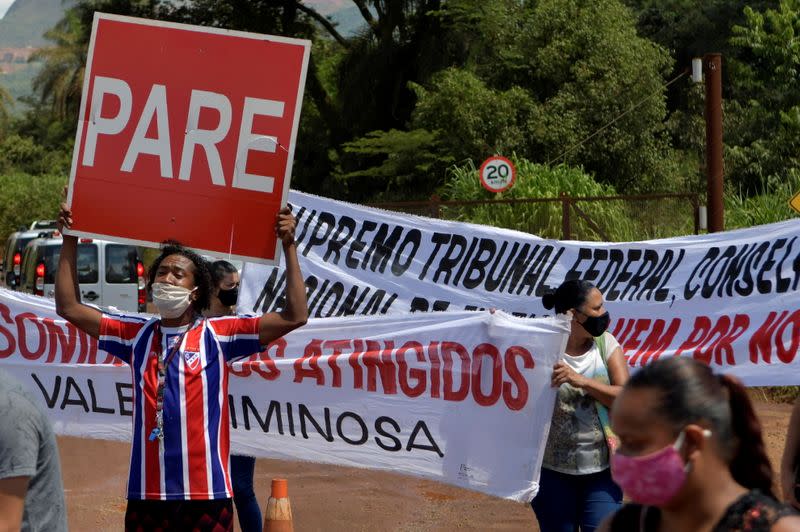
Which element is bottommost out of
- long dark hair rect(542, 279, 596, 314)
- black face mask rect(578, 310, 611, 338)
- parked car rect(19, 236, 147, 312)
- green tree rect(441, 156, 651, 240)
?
parked car rect(19, 236, 147, 312)

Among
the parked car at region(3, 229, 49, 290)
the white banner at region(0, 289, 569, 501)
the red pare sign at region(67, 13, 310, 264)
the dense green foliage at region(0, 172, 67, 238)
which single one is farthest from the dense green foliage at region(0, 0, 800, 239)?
the dense green foliage at region(0, 172, 67, 238)

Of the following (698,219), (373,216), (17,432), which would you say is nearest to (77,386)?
(373,216)

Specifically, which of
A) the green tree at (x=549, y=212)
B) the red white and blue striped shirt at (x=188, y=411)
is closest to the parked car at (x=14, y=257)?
the green tree at (x=549, y=212)

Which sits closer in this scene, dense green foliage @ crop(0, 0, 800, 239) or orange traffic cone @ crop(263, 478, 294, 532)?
orange traffic cone @ crop(263, 478, 294, 532)

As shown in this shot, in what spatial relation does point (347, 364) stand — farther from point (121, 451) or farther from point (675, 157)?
point (675, 157)

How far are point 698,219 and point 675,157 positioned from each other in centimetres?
1553

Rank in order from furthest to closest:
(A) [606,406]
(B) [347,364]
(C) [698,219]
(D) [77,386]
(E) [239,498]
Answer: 1. (C) [698,219]
2. (D) [77,386]
3. (B) [347,364]
4. (E) [239,498]
5. (A) [606,406]

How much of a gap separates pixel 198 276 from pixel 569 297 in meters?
1.70

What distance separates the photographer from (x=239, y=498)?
652 centimetres

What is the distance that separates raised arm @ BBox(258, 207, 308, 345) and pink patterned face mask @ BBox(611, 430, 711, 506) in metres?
2.58

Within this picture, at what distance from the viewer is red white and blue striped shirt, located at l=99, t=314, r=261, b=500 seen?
4.80 m

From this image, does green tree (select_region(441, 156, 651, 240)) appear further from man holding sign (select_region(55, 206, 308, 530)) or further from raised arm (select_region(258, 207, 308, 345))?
man holding sign (select_region(55, 206, 308, 530))

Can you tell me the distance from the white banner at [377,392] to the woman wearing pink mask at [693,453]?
3.46 meters

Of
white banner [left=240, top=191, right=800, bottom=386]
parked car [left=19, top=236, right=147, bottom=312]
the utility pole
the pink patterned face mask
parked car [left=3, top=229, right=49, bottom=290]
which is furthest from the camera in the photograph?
parked car [left=3, top=229, right=49, bottom=290]
